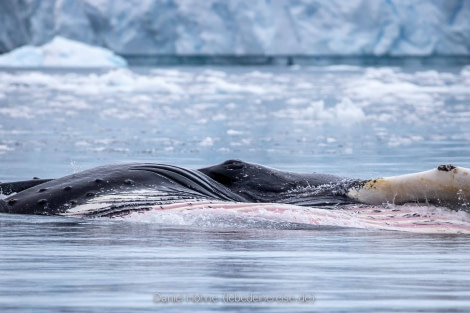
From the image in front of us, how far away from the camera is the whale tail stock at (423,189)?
802cm

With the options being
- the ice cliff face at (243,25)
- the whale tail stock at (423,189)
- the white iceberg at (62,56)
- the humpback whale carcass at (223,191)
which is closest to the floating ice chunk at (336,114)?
the humpback whale carcass at (223,191)

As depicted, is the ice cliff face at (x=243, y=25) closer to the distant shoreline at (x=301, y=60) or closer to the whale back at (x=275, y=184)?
the distant shoreline at (x=301, y=60)

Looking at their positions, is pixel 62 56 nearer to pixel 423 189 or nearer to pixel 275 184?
pixel 275 184

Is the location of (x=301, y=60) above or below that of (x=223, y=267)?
above

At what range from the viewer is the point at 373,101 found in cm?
2950

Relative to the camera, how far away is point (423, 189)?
26.8 feet

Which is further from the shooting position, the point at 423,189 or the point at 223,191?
the point at 223,191

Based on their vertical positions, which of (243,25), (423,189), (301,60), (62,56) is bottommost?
(423,189)

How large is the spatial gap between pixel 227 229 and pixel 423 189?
66.2 inches

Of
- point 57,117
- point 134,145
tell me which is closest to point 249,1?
point 57,117

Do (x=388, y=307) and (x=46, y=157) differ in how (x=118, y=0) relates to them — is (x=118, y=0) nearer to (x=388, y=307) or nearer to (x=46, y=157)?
(x=46, y=157)

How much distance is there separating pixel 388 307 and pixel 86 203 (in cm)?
405

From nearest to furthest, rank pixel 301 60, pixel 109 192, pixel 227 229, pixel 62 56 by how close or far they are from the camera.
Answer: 1. pixel 227 229
2. pixel 109 192
3. pixel 62 56
4. pixel 301 60

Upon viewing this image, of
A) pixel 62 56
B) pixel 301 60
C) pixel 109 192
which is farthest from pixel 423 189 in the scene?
pixel 301 60
